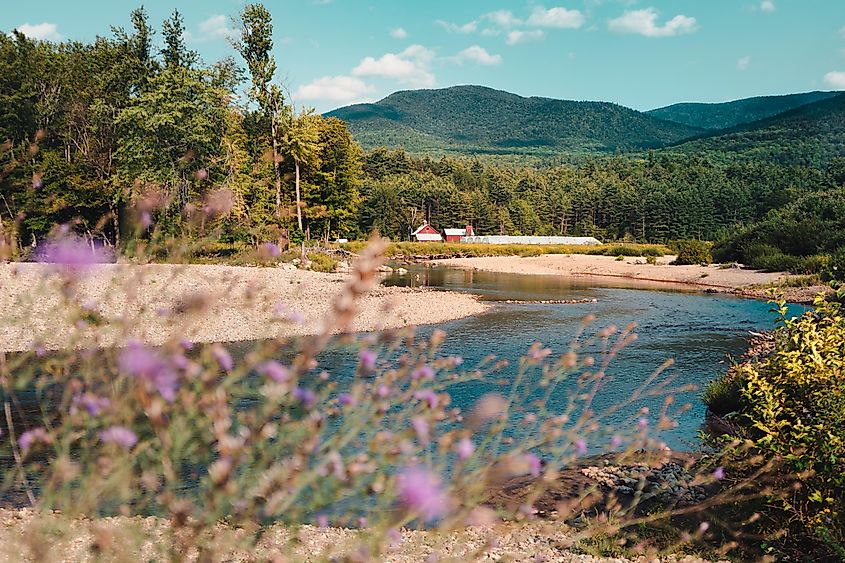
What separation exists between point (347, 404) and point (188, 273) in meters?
23.2

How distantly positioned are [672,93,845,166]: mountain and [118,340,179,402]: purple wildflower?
501ft

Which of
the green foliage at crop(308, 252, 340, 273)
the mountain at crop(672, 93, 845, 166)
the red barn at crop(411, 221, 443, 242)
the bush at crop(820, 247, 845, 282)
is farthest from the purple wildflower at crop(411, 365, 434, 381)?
the mountain at crop(672, 93, 845, 166)

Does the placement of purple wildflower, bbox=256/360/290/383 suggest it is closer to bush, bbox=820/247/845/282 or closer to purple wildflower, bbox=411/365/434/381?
purple wildflower, bbox=411/365/434/381

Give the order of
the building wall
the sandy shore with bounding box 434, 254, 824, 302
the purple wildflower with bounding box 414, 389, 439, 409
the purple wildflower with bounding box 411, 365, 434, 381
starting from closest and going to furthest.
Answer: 1. the purple wildflower with bounding box 414, 389, 439, 409
2. the purple wildflower with bounding box 411, 365, 434, 381
3. the sandy shore with bounding box 434, 254, 824, 302
4. the building wall

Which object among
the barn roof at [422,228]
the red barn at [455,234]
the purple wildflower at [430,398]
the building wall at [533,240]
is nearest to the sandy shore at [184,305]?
the purple wildflower at [430,398]

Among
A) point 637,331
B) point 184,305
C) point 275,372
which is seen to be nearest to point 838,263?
point 637,331

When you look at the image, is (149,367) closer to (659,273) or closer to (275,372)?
(275,372)

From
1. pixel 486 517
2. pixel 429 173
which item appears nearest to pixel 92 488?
pixel 486 517

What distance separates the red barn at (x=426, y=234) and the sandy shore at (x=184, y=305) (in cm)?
6508

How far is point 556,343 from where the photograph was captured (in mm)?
19797

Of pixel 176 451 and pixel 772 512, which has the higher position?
pixel 176 451

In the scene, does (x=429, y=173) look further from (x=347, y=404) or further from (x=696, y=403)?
(x=347, y=404)

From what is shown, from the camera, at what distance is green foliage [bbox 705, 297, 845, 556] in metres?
5.81

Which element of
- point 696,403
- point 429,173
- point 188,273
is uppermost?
point 429,173
